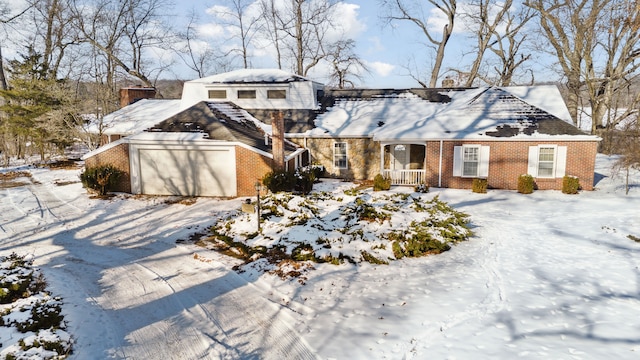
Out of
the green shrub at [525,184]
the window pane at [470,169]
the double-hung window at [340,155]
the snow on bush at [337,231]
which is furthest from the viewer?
the double-hung window at [340,155]

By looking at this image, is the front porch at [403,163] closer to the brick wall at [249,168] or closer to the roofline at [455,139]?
the roofline at [455,139]

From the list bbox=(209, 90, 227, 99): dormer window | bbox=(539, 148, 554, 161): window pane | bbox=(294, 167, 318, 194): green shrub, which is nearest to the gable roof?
bbox=(294, 167, 318, 194): green shrub

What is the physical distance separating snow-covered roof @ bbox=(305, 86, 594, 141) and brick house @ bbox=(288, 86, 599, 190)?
1.8 inches

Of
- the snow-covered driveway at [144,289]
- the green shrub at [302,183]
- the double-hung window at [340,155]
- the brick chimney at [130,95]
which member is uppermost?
the brick chimney at [130,95]

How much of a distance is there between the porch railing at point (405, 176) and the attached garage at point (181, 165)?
805cm

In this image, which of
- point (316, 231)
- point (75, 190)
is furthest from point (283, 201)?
point (75, 190)

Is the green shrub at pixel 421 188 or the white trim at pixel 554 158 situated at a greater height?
the white trim at pixel 554 158

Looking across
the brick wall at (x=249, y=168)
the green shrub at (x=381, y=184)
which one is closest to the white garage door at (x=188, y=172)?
the brick wall at (x=249, y=168)

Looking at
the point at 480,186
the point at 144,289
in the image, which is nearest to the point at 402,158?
the point at 480,186

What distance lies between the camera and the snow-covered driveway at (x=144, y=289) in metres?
5.99

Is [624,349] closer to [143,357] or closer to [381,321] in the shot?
[381,321]

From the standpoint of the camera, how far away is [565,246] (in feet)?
33.9

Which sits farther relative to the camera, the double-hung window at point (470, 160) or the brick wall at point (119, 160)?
the double-hung window at point (470, 160)

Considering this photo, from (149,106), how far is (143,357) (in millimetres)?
25197
